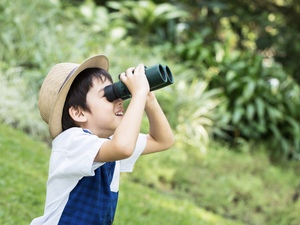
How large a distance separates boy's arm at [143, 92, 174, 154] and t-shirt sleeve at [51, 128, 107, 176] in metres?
0.31

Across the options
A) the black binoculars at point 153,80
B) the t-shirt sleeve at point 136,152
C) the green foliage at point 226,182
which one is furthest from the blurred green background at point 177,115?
the black binoculars at point 153,80

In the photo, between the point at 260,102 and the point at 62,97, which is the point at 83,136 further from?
the point at 260,102

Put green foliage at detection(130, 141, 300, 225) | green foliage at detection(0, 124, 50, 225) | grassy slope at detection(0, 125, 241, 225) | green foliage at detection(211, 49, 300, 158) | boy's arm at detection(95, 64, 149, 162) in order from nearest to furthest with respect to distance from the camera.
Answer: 1. boy's arm at detection(95, 64, 149, 162)
2. green foliage at detection(0, 124, 50, 225)
3. grassy slope at detection(0, 125, 241, 225)
4. green foliage at detection(130, 141, 300, 225)
5. green foliage at detection(211, 49, 300, 158)

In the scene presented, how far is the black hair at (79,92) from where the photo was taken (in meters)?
2.51

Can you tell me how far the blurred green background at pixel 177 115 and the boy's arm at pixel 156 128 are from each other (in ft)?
5.31

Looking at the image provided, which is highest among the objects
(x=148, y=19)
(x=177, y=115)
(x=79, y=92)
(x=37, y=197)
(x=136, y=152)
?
(x=79, y=92)

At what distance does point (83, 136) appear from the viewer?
2.39 m

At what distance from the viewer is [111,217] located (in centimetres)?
259

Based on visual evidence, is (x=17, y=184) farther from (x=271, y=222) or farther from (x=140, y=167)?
(x=271, y=222)

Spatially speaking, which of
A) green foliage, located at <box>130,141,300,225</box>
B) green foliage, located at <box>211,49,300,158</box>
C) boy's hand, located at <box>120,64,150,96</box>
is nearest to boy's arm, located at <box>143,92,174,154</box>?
boy's hand, located at <box>120,64,150,96</box>

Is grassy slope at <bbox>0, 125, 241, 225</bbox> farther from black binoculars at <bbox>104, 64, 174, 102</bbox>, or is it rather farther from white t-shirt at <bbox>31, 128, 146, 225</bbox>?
black binoculars at <bbox>104, 64, 174, 102</bbox>

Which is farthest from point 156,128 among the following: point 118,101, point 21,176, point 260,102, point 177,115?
point 260,102

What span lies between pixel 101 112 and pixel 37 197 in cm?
221

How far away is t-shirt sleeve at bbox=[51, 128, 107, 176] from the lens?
7.68 feet
